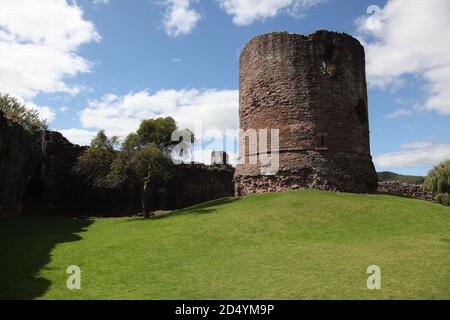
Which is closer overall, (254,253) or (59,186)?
(254,253)

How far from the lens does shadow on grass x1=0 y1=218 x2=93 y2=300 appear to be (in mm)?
6660

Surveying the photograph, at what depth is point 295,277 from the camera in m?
7.02

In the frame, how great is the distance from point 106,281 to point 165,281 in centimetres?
101

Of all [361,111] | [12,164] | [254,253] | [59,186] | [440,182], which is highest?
[361,111]

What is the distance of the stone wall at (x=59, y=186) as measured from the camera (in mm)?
17828

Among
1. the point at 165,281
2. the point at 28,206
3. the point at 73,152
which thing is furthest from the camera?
the point at 73,152

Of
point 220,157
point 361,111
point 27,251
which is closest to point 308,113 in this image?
point 361,111

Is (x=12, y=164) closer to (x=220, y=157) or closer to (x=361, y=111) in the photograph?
(x=361, y=111)

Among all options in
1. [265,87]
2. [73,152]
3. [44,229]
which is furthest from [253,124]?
[73,152]

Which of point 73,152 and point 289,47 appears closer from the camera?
point 289,47

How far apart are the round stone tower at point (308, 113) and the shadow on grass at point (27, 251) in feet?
26.7

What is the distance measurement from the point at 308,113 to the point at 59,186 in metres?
14.6

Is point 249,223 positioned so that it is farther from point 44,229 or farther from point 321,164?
point 44,229

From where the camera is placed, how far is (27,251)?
10.1m
